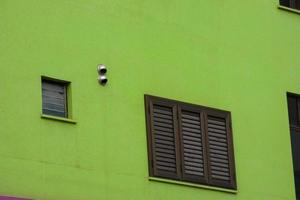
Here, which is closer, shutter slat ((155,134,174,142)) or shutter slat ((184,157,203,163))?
shutter slat ((155,134,174,142))

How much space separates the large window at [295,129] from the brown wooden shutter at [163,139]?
3.37 metres

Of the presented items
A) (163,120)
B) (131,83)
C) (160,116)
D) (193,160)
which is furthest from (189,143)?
(131,83)

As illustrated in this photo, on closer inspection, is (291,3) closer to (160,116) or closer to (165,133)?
(160,116)

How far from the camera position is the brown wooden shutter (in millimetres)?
26484

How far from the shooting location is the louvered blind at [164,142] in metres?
26.5

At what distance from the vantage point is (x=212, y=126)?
91.0 feet

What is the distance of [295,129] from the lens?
96.6 feet

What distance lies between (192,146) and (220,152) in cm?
76

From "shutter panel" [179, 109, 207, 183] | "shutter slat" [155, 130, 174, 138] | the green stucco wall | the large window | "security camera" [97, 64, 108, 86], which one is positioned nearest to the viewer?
the green stucco wall

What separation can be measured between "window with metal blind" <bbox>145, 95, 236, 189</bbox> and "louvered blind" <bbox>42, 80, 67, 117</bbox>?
1891 millimetres

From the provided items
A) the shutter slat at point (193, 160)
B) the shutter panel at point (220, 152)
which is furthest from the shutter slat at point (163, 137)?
the shutter panel at point (220, 152)

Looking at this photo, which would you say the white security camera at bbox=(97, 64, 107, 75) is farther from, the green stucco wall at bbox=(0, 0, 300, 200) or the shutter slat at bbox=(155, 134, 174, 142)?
the shutter slat at bbox=(155, 134, 174, 142)

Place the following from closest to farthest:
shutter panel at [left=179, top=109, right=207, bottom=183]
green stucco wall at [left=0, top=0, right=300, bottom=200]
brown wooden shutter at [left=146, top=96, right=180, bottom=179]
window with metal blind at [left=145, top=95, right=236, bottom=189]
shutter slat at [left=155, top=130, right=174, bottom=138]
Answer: green stucco wall at [left=0, top=0, right=300, bottom=200] → brown wooden shutter at [left=146, top=96, right=180, bottom=179] → window with metal blind at [left=145, top=95, right=236, bottom=189] → shutter slat at [left=155, top=130, right=174, bottom=138] → shutter panel at [left=179, top=109, right=207, bottom=183]

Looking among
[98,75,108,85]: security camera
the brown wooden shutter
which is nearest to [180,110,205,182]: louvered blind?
the brown wooden shutter
